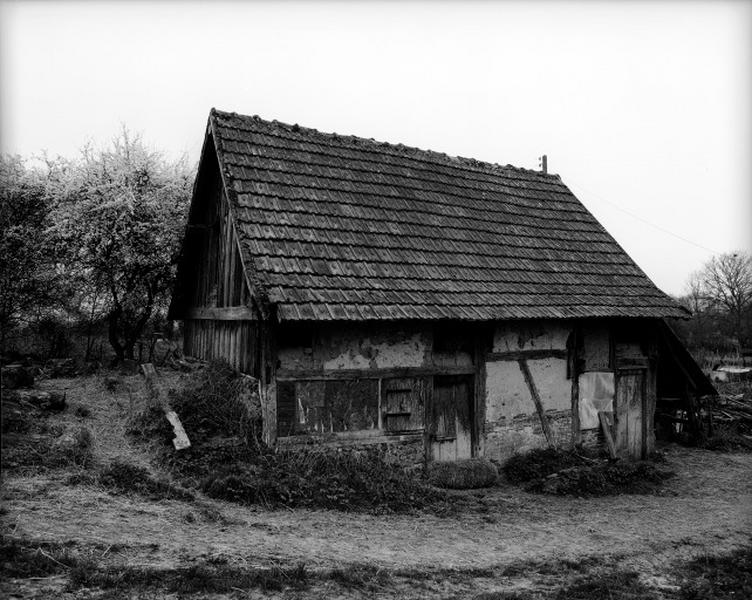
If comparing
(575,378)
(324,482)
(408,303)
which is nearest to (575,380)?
(575,378)

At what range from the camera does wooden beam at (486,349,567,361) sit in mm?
11409

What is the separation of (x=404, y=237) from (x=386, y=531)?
5771mm

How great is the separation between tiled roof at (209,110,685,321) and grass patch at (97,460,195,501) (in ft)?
9.41

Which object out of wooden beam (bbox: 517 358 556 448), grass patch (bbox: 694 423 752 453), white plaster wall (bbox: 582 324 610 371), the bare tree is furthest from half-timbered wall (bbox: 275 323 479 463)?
the bare tree

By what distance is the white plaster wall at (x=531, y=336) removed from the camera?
37.8 feet

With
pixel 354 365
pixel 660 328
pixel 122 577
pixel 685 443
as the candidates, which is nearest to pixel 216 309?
pixel 354 365

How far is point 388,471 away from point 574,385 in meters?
5.14

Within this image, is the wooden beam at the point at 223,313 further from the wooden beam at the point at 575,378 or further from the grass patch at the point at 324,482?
the wooden beam at the point at 575,378

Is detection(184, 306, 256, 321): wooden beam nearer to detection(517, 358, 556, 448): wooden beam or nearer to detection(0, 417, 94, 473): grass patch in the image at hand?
detection(0, 417, 94, 473): grass patch

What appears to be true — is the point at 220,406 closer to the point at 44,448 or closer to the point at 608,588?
the point at 44,448

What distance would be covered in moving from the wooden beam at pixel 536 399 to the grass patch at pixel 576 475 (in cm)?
33

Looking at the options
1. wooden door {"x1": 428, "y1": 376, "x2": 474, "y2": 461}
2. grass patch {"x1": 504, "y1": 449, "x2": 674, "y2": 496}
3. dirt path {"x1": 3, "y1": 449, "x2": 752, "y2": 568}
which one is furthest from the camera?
wooden door {"x1": 428, "y1": 376, "x2": 474, "y2": 461}

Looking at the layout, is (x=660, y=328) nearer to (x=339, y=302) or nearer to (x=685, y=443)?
(x=685, y=443)

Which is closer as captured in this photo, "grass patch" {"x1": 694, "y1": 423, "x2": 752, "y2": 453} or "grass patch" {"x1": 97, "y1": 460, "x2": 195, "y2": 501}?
"grass patch" {"x1": 97, "y1": 460, "x2": 195, "y2": 501}
